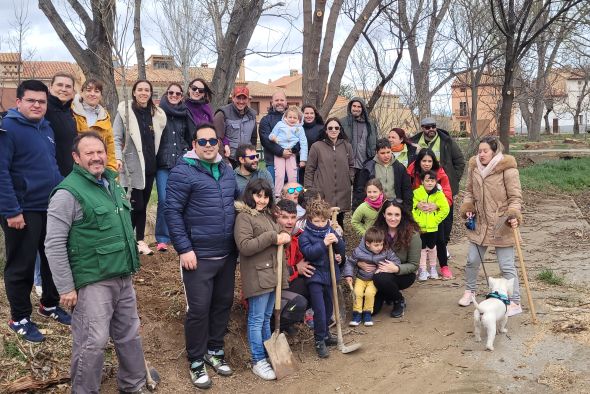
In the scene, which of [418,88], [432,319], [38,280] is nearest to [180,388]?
[38,280]

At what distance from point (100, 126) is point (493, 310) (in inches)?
158

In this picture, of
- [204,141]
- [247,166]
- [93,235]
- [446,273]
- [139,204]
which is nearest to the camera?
[93,235]

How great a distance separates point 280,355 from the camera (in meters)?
4.58

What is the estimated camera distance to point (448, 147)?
7.13 m

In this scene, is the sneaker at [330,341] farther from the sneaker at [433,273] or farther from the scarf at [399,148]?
the scarf at [399,148]

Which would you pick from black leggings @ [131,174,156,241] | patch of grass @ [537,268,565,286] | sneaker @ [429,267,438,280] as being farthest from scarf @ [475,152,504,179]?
black leggings @ [131,174,156,241]

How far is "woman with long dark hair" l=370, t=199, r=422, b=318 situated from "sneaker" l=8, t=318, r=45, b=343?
10.0 ft

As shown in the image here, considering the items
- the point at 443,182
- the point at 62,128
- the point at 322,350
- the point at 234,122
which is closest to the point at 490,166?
the point at 443,182

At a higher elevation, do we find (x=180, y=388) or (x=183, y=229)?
(x=183, y=229)

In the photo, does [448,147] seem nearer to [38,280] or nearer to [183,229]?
[183,229]

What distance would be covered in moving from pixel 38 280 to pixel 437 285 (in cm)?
450

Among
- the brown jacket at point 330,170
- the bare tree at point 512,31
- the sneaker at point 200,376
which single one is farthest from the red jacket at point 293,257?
the bare tree at point 512,31

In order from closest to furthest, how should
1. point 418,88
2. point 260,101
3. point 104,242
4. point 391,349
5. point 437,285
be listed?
1. point 104,242
2. point 391,349
3. point 437,285
4. point 418,88
5. point 260,101

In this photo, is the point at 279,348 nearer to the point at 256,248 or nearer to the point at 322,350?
the point at 322,350
